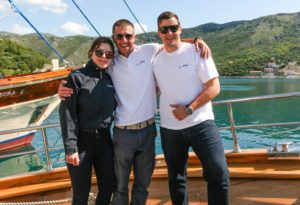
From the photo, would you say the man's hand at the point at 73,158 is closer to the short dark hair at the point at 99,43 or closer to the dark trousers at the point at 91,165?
the dark trousers at the point at 91,165

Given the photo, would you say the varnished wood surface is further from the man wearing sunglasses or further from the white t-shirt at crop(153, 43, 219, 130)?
the white t-shirt at crop(153, 43, 219, 130)

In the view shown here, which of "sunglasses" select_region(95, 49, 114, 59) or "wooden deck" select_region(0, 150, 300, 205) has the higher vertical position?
"sunglasses" select_region(95, 49, 114, 59)

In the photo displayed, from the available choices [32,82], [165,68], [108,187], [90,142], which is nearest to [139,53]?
[165,68]

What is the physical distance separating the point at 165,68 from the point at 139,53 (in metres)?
0.26

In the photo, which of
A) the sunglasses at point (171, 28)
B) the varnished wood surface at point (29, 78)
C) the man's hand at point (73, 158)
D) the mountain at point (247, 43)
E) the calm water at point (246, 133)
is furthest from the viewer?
the mountain at point (247, 43)

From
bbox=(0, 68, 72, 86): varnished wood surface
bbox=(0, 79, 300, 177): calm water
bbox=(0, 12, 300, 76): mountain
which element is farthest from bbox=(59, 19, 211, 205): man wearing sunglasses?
bbox=(0, 12, 300, 76): mountain

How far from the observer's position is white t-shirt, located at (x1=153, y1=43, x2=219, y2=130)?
1710 mm

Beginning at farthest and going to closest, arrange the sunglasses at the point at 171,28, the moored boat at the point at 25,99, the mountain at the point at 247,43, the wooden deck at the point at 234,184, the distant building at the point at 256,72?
1. the mountain at the point at 247,43
2. the distant building at the point at 256,72
3. the moored boat at the point at 25,99
4. the wooden deck at the point at 234,184
5. the sunglasses at the point at 171,28

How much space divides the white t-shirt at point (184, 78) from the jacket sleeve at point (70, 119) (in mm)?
614

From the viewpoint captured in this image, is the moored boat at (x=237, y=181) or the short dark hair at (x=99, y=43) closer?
the short dark hair at (x=99, y=43)

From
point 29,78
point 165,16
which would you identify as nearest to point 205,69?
point 165,16

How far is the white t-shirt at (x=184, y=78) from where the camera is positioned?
67.3 inches

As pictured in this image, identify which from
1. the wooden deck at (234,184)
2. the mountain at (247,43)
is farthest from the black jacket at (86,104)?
the mountain at (247,43)

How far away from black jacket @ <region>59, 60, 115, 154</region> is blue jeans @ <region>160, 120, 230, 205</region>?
18.9 inches
